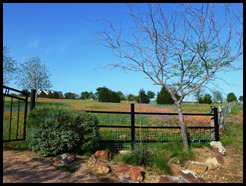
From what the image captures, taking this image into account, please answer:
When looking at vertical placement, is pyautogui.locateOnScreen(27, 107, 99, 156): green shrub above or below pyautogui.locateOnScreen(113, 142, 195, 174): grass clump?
above

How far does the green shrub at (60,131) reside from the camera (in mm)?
5563

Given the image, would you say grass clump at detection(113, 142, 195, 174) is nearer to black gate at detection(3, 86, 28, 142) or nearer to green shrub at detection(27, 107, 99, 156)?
green shrub at detection(27, 107, 99, 156)

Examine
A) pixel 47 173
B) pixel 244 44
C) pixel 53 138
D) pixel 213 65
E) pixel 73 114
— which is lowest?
pixel 47 173

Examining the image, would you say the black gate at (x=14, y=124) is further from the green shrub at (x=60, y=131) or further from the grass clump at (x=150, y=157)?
the grass clump at (x=150, y=157)

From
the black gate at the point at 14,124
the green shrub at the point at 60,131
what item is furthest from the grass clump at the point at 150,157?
the black gate at the point at 14,124

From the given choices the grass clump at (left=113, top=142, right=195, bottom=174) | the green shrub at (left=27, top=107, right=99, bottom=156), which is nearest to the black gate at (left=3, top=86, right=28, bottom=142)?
the green shrub at (left=27, top=107, right=99, bottom=156)

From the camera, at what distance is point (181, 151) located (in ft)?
20.5

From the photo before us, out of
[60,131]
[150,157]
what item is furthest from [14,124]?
[150,157]

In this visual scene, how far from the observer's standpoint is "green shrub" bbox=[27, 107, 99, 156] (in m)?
5.56

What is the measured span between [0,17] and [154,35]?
A: 404 cm

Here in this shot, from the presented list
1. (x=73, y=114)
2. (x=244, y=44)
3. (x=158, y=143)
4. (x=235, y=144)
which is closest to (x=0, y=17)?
(x=73, y=114)

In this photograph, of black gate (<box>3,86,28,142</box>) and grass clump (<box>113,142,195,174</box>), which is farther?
black gate (<box>3,86,28,142</box>)

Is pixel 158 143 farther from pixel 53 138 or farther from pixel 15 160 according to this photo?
pixel 15 160

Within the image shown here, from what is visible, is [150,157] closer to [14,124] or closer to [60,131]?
[60,131]
